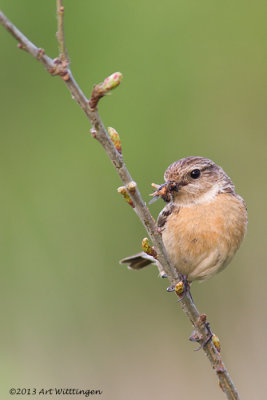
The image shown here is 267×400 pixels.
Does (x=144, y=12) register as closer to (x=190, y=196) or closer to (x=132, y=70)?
A: (x=132, y=70)

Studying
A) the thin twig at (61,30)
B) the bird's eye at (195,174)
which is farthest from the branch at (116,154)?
the bird's eye at (195,174)

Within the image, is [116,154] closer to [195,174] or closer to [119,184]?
[195,174]

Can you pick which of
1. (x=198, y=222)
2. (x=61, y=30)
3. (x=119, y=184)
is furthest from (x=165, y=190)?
(x=119, y=184)

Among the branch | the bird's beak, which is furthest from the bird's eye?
the branch

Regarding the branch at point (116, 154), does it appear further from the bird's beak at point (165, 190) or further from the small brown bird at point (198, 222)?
the small brown bird at point (198, 222)

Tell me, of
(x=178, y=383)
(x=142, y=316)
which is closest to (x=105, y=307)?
(x=142, y=316)
